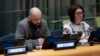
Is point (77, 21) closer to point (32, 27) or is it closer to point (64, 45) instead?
point (32, 27)

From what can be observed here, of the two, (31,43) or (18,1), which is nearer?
(31,43)

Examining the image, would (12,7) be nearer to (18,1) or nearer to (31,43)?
(18,1)

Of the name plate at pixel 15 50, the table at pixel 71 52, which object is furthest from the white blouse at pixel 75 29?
the name plate at pixel 15 50

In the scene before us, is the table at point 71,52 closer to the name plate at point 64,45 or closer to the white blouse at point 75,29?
the name plate at point 64,45

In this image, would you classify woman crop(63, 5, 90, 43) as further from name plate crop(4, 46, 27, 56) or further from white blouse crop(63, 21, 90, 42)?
name plate crop(4, 46, 27, 56)

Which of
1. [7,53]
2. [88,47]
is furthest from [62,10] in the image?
[7,53]

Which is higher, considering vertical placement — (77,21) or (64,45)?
(77,21)

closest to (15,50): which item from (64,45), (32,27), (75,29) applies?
(64,45)

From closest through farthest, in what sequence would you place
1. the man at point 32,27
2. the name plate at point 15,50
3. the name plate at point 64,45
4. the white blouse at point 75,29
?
the name plate at point 15,50, the name plate at point 64,45, the man at point 32,27, the white blouse at point 75,29

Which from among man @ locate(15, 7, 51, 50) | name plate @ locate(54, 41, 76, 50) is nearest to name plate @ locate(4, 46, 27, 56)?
name plate @ locate(54, 41, 76, 50)

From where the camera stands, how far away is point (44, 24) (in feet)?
13.5

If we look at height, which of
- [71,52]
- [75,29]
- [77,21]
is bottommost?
[71,52]

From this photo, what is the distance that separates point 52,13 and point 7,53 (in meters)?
3.09

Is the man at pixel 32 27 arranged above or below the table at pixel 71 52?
above
